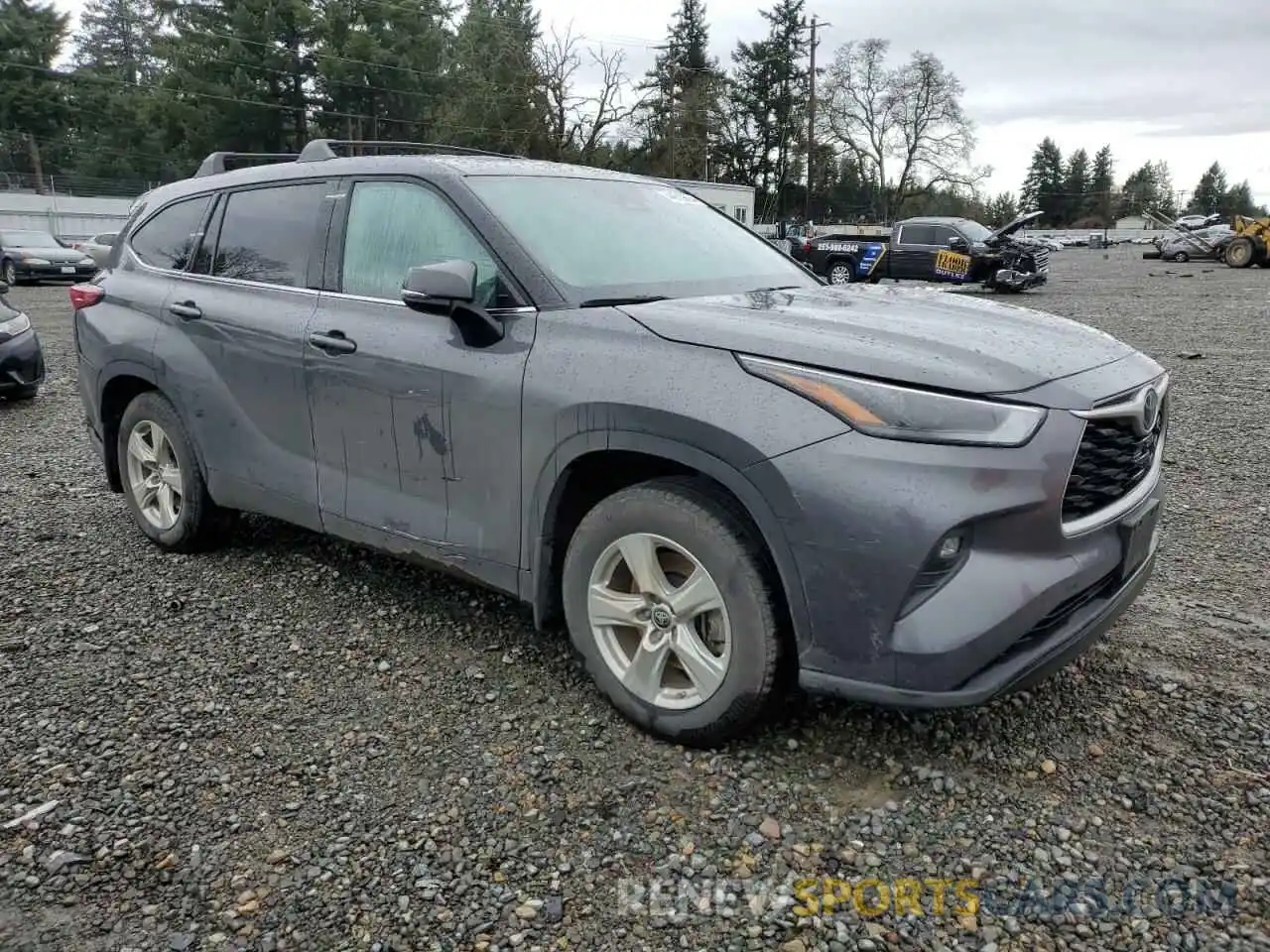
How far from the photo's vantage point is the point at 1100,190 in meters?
108

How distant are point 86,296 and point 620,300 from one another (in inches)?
123

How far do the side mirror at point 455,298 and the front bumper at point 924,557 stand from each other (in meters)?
1.09

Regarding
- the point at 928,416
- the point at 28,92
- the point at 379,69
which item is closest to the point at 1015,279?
the point at 928,416

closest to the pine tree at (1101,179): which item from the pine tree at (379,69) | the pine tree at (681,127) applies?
the pine tree at (681,127)

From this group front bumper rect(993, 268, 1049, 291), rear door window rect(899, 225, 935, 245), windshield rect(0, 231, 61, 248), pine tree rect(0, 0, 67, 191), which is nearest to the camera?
front bumper rect(993, 268, 1049, 291)

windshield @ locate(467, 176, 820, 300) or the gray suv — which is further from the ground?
windshield @ locate(467, 176, 820, 300)

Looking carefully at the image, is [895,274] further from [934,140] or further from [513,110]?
[934,140]

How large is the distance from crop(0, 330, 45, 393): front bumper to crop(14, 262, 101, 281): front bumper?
52.9 ft

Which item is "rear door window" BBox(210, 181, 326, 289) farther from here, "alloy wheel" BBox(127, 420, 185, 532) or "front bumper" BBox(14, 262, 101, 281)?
"front bumper" BBox(14, 262, 101, 281)

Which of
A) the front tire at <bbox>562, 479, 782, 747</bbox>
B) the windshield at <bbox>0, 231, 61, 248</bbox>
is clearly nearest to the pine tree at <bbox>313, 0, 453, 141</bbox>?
the windshield at <bbox>0, 231, 61, 248</bbox>

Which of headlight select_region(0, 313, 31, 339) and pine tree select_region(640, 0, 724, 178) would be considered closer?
headlight select_region(0, 313, 31, 339)

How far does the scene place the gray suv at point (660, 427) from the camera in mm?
2324

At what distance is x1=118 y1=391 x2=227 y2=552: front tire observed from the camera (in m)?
4.27

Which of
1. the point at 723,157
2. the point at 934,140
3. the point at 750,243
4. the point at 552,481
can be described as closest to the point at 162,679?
the point at 552,481
